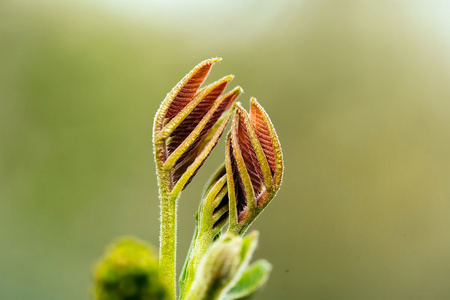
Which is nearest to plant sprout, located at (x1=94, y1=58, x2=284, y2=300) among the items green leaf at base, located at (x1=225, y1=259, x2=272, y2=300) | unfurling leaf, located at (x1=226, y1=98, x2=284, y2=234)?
unfurling leaf, located at (x1=226, y1=98, x2=284, y2=234)

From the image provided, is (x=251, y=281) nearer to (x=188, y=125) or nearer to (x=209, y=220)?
(x=209, y=220)

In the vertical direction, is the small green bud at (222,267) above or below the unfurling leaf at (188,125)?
below

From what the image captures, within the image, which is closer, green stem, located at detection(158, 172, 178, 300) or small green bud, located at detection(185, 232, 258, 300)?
small green bud, located at detection(185, 232, 258, 300)
